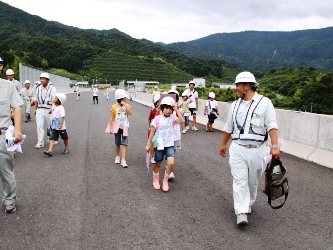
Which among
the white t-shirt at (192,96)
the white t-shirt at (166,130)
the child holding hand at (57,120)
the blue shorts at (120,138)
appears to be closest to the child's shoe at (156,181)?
the white t-shirt at (166,130)

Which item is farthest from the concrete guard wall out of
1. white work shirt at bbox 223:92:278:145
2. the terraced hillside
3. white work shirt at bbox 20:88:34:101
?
the terraced hillside

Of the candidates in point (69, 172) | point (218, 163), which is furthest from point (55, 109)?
point (218, 163)

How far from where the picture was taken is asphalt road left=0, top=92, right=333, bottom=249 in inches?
165

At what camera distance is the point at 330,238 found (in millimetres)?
4309

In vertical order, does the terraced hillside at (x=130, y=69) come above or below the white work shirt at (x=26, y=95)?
above

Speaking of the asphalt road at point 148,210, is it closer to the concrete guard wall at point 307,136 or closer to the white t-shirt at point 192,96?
the concrete guard wall at point 307,136

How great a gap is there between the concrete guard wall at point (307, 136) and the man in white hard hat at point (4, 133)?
249 inches

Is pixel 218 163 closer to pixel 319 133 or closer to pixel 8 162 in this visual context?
pixel 319 133

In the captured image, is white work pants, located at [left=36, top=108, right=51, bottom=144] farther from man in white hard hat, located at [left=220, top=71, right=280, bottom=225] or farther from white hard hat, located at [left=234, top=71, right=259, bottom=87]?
white hard hat, located at [left=234, top=71, right=259, bottom=87]

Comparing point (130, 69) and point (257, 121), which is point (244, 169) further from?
point (130, 69)

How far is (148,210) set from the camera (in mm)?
5211

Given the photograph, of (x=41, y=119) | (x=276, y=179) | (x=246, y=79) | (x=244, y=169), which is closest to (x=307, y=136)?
(x=276, y=179)

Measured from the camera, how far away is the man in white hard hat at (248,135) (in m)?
4.68

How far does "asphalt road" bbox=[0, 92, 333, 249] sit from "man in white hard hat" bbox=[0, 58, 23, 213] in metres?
0.25
